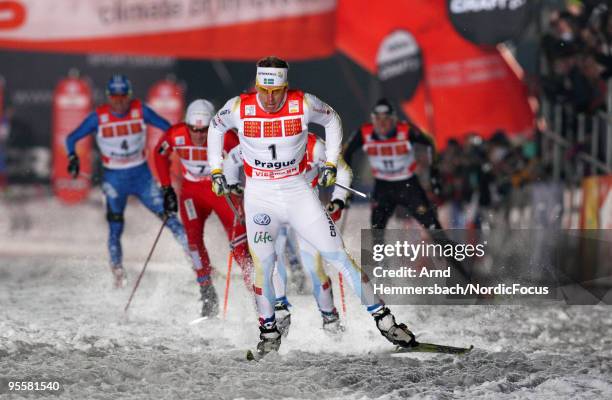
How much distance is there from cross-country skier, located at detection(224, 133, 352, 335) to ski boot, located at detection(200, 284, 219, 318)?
1.18 meters

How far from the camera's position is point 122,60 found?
2558cm

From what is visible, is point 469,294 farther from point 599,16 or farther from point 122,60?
point 122,60

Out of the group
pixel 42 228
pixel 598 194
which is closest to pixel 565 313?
pixel 598 194

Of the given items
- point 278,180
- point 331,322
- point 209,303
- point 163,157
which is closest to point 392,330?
point 331,322

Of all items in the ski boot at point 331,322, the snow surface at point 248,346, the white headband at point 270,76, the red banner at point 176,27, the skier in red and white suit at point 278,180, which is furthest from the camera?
the red banner at point 176,27

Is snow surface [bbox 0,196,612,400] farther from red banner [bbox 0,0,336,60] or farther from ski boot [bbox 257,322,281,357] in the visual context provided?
red banner [bbox 0,0,336,60]

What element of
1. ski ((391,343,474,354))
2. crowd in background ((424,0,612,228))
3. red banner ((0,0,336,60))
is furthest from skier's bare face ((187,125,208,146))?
red banner ((0,0,336,60))

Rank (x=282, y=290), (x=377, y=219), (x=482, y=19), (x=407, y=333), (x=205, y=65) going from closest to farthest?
1. (x=407, y=333)
2. (x=282, y=290)
3. (x=377, y=219)
4. (x=482, y=19)
5. (x=205, y=65)

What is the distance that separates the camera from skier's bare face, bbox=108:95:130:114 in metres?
10.6

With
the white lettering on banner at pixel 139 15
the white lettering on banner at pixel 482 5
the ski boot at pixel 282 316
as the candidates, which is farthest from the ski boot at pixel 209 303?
the white lettering on banner at pixel 139 15

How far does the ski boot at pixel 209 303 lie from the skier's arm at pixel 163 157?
43.7 inches

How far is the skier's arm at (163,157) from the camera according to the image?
9.58m

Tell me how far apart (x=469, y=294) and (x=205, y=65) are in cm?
1642

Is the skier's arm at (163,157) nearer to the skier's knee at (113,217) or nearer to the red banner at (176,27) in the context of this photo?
the skier's knee at (113,217)
